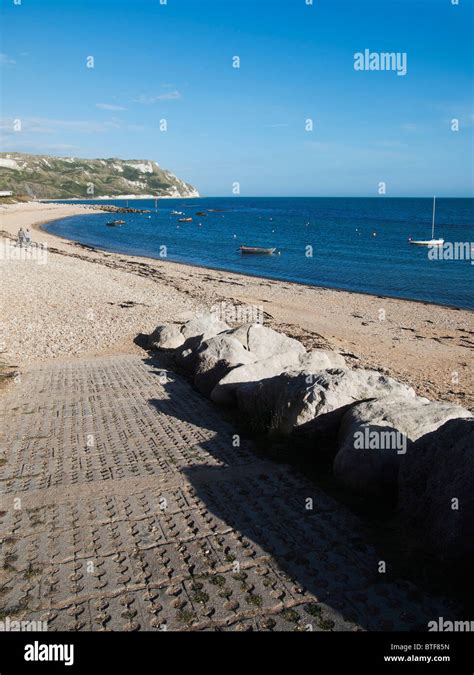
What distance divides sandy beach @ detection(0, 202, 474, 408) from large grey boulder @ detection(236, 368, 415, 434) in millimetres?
5219

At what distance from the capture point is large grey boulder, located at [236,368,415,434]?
365 inches

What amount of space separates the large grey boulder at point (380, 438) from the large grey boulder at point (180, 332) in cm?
931

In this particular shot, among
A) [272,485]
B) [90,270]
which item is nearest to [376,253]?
[90,270]

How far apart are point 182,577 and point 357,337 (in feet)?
56.0

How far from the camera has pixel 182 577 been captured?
608cm

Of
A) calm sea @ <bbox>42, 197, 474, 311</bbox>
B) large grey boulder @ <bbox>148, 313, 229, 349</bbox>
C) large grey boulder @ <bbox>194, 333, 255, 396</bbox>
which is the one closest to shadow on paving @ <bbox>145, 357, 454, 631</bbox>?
large grey boulder @ <bbox>194, 333, 255, 396</bbox>

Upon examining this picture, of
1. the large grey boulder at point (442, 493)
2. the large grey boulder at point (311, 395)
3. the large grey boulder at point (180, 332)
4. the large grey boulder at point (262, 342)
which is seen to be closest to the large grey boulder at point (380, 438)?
the large grey boulder at point (442, 493)

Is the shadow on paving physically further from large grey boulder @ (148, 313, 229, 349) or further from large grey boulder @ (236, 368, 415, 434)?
large grey boulder @ (148, 313, 229, 349)

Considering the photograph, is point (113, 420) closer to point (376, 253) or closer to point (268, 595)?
point (268, 595)

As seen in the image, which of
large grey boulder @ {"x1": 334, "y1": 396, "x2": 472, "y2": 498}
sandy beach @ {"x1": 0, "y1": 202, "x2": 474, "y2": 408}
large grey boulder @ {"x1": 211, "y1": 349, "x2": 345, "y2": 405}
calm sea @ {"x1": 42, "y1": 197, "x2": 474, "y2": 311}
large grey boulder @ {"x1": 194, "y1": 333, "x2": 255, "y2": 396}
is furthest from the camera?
calm sea @ {"x1": 42, "y1": 197, "x2": 474, "y2": 311}

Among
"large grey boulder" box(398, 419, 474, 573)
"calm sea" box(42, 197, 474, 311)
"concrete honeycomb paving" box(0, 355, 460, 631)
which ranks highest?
"calm sea" box(42, 197, 474, 311)

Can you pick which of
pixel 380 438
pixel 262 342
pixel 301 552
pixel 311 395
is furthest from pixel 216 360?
pixel 301 552

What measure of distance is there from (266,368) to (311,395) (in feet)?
11.7

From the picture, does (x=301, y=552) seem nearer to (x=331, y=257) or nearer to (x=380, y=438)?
(x=380, y=438)
